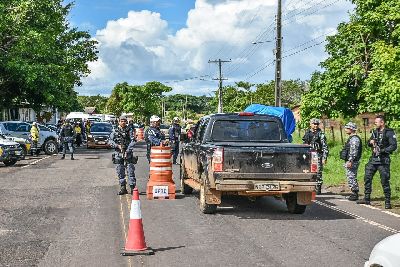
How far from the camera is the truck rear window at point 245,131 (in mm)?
12469

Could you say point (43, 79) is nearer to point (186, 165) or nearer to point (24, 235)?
point (186, 165)

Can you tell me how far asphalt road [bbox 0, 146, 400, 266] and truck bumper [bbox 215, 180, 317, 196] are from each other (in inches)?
19.8

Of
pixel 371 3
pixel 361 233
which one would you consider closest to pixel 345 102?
pixel 371 3

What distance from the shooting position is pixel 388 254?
432cm

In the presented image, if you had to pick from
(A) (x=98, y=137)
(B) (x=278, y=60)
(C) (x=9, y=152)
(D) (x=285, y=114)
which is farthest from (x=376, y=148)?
(A) (x=98, y=137)

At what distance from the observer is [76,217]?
35.8ft

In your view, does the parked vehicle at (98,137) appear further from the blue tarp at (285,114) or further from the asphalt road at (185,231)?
the asphalt road at (185,231)

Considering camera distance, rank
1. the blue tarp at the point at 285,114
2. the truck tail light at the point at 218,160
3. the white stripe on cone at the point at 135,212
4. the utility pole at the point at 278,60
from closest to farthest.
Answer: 1. the white stripe on cone at the point at 135,212
2. the truck tail light at the point at 218,160
3. the blue tarp at the point at 285,114
4. the utility pole at the point at 278,60

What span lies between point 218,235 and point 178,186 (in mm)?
7274

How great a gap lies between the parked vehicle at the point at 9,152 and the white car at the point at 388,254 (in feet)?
68.2

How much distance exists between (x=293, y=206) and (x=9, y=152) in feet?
50.8

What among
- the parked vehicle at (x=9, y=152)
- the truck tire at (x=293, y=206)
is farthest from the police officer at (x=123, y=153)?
the parked vehicle at (x=9, y=152)

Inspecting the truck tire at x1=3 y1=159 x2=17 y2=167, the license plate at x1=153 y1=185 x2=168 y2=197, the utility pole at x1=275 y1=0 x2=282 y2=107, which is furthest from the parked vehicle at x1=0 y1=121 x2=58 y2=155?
the license plate at x1=153 y1=185 x2=168 y2=197

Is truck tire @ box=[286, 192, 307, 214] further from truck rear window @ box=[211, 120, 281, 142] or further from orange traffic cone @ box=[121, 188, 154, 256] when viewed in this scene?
orange traffic cone @ box=[121, 188, 154, 256]
